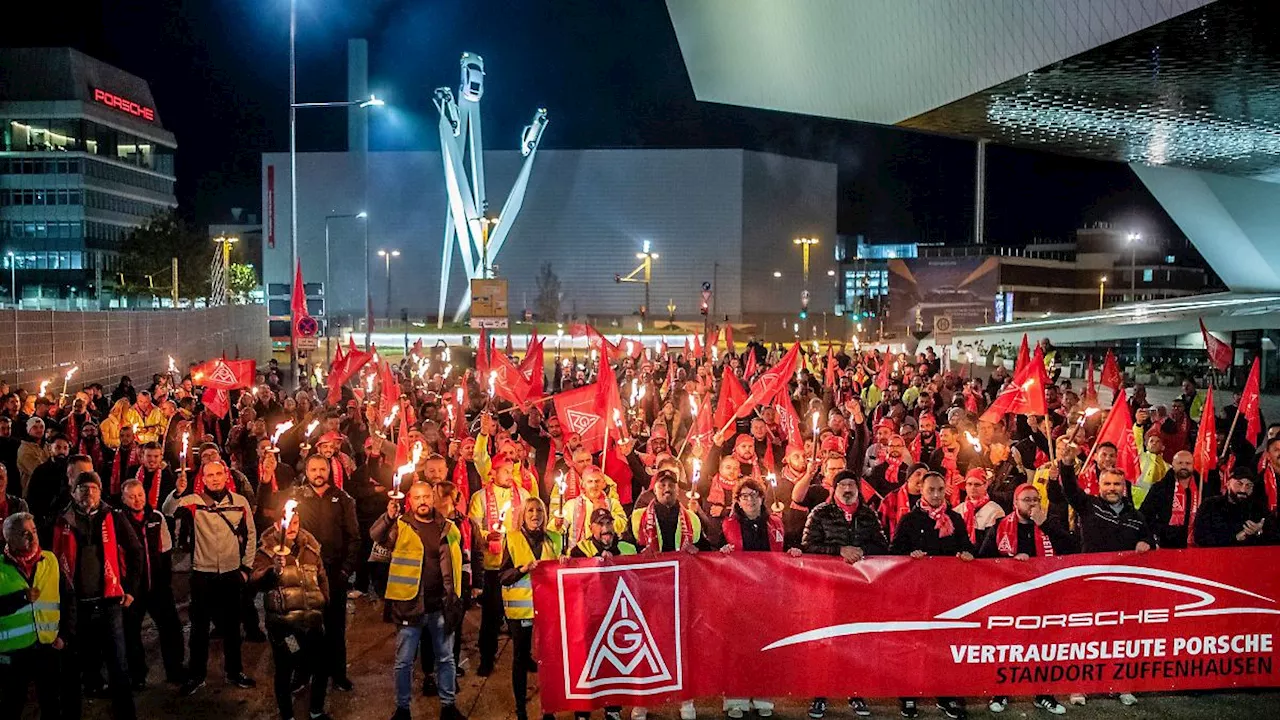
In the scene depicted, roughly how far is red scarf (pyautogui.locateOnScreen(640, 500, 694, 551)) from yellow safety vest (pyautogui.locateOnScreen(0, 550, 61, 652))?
344 centimetres

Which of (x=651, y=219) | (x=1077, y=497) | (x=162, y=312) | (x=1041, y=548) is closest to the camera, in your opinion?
(x=1041, y=548)

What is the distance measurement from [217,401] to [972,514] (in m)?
9.56

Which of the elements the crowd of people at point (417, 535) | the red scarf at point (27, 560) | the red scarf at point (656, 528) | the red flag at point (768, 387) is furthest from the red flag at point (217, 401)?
the red scarf at point (656, 528)

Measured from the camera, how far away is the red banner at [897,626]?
265 inches

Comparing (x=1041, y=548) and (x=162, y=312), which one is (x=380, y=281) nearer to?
(x=162, y=312)

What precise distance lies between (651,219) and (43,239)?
4144 centimetres

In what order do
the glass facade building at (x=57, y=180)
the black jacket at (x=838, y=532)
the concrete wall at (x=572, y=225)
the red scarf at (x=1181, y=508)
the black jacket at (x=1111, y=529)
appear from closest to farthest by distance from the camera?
the black jacket at (x=838, y=532), the black jacket at (x=1111, y=529), the red scarf at (x=1181, y=508), the glass facade building at (x=57, y=180), the concrete wall at (x=572, y=225)

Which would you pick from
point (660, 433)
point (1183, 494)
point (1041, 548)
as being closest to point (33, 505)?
point (660, 433)

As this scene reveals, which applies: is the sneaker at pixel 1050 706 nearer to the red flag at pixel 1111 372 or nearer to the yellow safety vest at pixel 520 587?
the yellow safety vest at pixel 520 587

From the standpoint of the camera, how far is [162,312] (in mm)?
25641

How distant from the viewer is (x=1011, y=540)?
721 centimetres

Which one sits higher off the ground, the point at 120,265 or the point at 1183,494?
the point at 120,265

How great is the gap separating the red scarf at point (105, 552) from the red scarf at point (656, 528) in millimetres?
3217

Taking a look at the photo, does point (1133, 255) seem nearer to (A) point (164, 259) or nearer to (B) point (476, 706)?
(A) point (164, 259)
